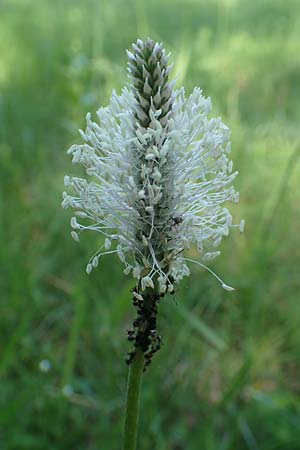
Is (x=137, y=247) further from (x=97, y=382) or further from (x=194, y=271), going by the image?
(x=194, y=271)

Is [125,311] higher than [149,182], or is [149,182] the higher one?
[125,311]

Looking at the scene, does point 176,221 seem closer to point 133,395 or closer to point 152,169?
point 152,169

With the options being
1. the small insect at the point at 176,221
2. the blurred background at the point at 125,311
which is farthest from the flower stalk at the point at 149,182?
the blurred background at the point at 125,311

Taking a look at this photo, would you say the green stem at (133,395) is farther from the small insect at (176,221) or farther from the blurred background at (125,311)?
the blurred background at (125,311)

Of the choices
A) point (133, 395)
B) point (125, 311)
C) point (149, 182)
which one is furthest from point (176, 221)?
point (125, 311)

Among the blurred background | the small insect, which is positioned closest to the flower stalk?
the small insect

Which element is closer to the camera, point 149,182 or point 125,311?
point 149,182
